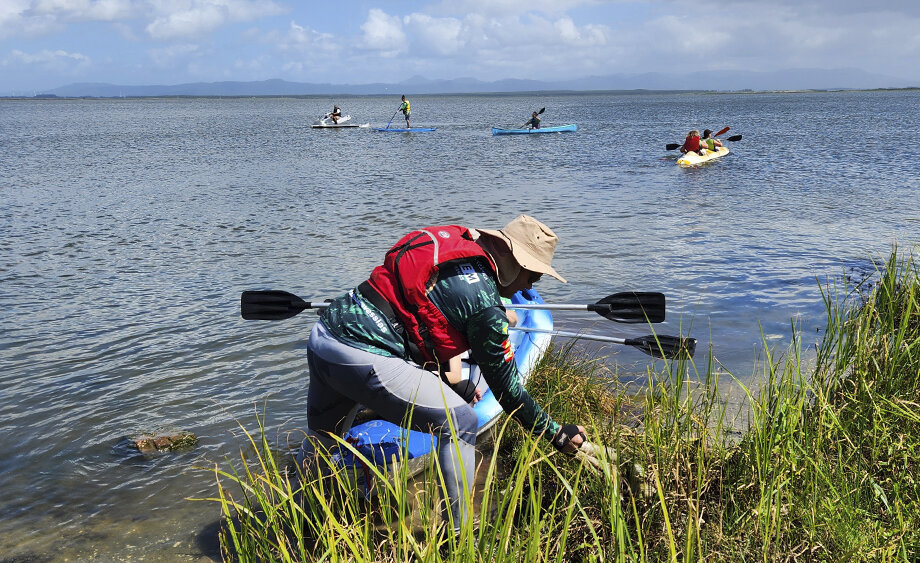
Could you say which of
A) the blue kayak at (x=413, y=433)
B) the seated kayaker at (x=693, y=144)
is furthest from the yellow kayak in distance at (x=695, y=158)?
the blue kayak at (x=413, y=433)

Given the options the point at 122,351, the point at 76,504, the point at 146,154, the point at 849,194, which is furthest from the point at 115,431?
the point at 146,154

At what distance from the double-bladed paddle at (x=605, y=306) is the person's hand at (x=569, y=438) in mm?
1547

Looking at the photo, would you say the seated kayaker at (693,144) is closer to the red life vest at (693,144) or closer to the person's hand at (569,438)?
the red life vest at (693,144)

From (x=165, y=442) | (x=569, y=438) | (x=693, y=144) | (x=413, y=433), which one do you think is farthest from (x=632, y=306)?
(x=693, y=144)

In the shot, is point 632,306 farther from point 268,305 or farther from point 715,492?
point 268,305

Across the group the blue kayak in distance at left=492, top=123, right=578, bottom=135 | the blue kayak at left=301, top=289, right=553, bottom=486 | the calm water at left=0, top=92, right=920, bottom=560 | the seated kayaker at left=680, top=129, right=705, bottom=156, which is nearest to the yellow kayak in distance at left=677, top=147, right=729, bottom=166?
the seated kayaker at left=680, top=129, right=705, bottom=156

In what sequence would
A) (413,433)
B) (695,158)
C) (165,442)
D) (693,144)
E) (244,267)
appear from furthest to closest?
(693,144), (695,158), (244,267), (165,442), (413,433)

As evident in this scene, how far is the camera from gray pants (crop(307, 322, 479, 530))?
352 cm

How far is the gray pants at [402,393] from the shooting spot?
3521mm

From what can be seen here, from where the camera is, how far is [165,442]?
5.93 m

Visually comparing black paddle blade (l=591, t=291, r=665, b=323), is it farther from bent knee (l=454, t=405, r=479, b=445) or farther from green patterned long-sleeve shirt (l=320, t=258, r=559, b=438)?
bent knee (l=454, t=405, r=479, b=445)

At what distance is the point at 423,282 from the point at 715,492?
1776 mm

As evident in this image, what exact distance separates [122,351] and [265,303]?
338cm

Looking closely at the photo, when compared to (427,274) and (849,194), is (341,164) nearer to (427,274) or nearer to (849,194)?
(849,194)
